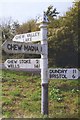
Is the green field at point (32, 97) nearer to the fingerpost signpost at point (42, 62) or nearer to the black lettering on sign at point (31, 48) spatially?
the fingerpost signpost at point (42, 62)

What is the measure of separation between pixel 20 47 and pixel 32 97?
3490mm

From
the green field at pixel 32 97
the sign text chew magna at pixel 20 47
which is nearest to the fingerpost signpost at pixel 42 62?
the sign text chew magna at pixel 20 47

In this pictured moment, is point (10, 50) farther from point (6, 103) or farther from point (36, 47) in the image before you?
point (6, 103)

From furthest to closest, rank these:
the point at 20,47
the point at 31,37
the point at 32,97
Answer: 1. the point at 32,97
2. the point at 31,37
3. the point at 20,47

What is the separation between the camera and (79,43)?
13.5 metres

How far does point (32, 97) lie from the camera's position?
986cm

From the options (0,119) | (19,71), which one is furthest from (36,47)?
(19,71)

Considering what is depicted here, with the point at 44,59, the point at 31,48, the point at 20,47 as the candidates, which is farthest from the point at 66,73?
the point at 20,47

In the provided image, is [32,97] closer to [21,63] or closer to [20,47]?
[21,63]

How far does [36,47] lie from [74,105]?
3.13m

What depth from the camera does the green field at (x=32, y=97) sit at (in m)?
8.55

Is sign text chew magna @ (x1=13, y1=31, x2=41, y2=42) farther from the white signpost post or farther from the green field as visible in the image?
the green field

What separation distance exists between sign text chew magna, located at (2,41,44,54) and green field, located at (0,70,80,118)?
1367 millimetres

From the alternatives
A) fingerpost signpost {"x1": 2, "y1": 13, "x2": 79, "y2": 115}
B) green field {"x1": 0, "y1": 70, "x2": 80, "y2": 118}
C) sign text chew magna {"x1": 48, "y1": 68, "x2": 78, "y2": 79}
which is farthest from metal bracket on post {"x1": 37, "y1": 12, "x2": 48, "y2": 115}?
green field {"x1": 0, "y1": 70, "x2": 80, "y2": 118}
